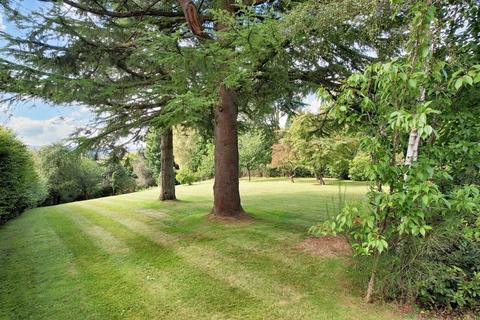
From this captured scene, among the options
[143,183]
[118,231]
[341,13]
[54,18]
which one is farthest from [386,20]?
[143,183]

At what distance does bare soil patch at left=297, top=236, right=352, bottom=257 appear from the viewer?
4.89 metres

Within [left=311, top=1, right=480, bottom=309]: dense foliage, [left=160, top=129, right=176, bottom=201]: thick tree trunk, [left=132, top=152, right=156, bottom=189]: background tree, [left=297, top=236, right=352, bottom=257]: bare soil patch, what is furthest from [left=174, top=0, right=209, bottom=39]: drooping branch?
[left=132, top=152, right=156, bottom=189]: background tree

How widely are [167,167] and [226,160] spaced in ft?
17.5

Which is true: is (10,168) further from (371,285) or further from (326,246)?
(371,285)

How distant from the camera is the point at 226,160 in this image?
7676 millimetres

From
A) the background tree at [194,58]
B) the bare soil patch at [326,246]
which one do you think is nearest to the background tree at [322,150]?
the background tree at [194,58]

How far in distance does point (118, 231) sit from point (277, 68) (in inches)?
212

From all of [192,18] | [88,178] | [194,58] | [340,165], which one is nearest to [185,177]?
[88,178]

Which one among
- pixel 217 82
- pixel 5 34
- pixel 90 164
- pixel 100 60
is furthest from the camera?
pixel 90 164

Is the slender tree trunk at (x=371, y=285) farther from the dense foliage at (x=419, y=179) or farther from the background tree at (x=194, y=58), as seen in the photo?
the background tree at (x=194, y=58)

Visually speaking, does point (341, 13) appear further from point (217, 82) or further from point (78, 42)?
point (78, 42)

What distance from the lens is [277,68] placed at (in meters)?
5.63

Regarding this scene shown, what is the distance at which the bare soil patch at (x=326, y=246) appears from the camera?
4893 millimetres

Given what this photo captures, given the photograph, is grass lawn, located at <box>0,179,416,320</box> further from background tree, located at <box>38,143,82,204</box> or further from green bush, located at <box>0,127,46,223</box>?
background tree, located at <box>38,143,82,204</box>
